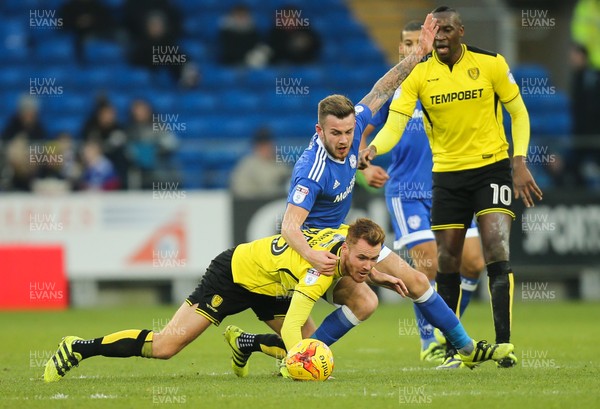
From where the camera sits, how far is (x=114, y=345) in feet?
25.4

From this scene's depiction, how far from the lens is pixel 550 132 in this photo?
63.4 ft

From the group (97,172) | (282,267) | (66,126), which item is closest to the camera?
(282,267)

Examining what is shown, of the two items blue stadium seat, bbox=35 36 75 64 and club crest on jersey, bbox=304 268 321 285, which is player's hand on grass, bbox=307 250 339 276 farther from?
blue stadium seat, bbox=35 36 75 64

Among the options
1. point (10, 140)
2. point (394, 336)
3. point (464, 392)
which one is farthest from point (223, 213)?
point (464, 392)

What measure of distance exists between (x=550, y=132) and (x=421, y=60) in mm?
11331

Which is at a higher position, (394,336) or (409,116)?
(409,116)

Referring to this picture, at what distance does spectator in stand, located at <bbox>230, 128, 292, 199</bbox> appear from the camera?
16.1m

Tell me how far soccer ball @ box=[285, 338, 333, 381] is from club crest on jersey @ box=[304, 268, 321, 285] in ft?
1.21

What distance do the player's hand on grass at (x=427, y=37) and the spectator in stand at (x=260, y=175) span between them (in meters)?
7.92

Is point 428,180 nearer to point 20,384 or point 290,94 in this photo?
point 20,384


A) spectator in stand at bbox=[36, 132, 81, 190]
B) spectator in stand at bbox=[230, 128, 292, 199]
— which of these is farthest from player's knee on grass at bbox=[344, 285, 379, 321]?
spectator in stand at bbox=[36, 132, 81, 190]

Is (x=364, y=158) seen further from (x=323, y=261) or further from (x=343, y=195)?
(x=323, y=261)

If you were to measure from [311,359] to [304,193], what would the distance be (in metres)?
1.06

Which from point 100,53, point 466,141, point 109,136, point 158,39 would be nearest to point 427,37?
point 466,141
